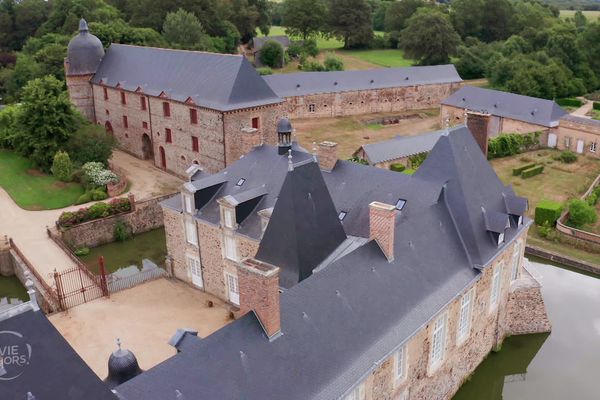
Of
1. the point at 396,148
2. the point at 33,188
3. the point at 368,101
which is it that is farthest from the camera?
the point at 368,101

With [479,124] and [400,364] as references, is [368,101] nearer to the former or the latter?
[479,124]

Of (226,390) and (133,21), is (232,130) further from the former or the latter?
(133,21)

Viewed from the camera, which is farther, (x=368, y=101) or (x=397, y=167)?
(x=368, y=101)

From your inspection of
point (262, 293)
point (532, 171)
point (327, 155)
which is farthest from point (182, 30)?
point (262, 293)

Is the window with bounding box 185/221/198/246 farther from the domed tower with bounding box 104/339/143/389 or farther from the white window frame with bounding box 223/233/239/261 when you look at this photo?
the domed tower with bounding box 104/339/143/389

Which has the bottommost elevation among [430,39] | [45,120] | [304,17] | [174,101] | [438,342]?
[438,342]

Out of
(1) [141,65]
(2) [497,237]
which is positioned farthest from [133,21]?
(2) [497,237]

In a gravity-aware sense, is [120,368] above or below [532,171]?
above

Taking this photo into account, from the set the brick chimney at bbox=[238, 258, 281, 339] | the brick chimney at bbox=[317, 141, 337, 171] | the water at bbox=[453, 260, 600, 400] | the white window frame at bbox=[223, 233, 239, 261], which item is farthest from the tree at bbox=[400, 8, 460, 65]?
the brick chimney at bbox=[238, 258, 281, 339]

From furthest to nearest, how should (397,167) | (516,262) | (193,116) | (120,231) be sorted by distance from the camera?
(397,167)
(193,116)
(120,231)
(516,262)
